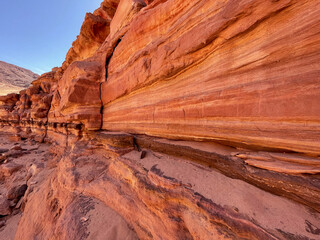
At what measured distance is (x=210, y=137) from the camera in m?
2.39

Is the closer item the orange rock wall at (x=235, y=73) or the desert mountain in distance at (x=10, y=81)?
the orange rock wall at (x=235, y=73)

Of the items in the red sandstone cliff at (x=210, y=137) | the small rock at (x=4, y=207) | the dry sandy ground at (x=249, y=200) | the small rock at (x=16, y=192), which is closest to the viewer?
the dry sandy ground at (x=249, y=200)

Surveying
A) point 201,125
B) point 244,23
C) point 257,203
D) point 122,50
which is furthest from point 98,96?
point 257,203

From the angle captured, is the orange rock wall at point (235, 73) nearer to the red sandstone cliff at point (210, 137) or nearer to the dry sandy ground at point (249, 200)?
the red sandstone cliff at point (210, 137)

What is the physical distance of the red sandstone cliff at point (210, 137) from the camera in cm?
143

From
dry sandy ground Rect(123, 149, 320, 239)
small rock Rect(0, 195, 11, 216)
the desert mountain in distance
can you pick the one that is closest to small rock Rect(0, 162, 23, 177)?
small rock Rect(0, 195, 11, 216)

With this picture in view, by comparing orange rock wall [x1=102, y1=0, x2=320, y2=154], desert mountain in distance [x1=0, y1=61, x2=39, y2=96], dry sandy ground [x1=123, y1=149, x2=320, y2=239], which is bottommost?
dry sandy ground [x1=123, y1=149, x2=320, y2=239]

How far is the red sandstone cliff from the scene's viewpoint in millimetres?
1432

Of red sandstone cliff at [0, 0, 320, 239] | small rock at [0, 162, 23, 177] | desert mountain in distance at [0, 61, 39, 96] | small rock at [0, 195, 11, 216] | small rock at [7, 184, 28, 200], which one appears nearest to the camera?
red sandstone cliff at [0, 0, 320, 239]

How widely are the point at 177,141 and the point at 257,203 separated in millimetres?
1776

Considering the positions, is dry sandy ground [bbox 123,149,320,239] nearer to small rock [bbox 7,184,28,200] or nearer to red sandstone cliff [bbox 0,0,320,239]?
red sandstone cliff [bbox 0,0,320,239]

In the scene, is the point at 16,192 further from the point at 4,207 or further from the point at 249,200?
the point at 249,200

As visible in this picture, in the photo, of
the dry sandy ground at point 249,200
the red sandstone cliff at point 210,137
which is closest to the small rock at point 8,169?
the red sandstone cliff at point 210,137

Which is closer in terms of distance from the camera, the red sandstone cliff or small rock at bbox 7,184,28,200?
the red sandstone cliff
